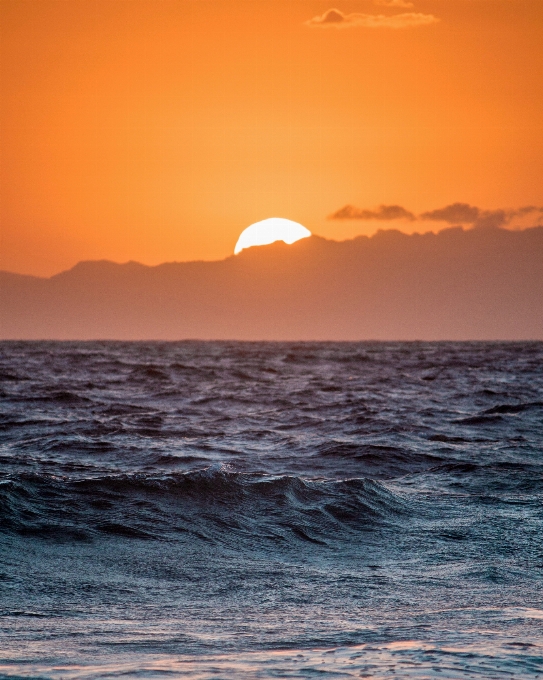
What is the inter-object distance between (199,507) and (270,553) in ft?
6.59

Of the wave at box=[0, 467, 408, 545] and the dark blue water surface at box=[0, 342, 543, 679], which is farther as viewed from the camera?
the wave at box=[0, 467, 408, 545]

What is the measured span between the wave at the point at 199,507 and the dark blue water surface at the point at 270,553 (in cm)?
3

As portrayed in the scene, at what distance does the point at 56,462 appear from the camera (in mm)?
15000

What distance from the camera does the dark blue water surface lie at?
204 inches

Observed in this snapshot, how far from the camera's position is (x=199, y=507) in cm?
1063

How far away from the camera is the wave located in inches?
375

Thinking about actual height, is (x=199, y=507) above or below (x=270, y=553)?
above

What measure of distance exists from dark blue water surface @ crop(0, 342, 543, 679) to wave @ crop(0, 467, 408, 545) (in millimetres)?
33

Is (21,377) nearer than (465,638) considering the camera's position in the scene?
No

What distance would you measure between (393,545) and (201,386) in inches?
1271

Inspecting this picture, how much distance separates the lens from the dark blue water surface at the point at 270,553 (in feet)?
17.0

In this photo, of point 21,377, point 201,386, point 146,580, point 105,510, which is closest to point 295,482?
point 105,510

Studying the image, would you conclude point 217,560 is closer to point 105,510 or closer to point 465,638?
point 105,510

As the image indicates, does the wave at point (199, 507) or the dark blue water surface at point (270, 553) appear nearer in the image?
the dark blue water surface at point (270, 553)
